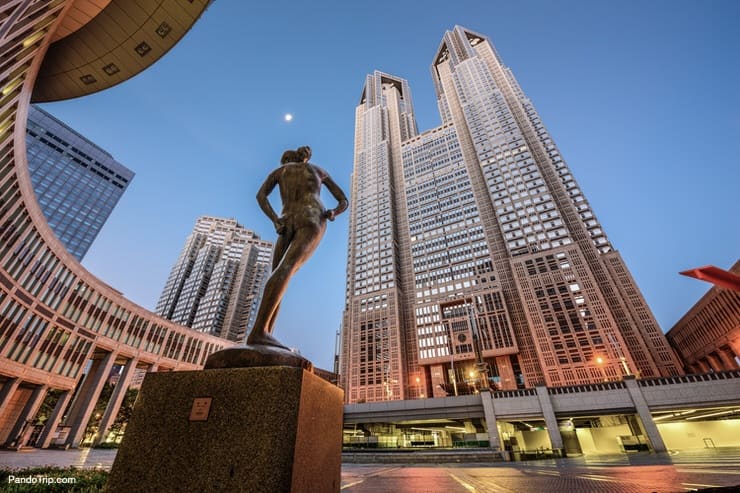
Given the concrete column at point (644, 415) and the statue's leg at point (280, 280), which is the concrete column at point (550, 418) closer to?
the concrete column at point (644, 415)

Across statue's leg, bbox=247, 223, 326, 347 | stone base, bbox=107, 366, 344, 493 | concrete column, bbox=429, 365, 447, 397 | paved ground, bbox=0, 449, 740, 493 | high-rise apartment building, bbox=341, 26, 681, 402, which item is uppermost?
high-rise apartment building, bbox=341, 26, 681, 402

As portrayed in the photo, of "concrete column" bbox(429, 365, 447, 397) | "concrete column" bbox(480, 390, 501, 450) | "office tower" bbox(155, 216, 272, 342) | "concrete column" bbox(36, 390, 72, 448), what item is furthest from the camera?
"office tower" bbox(155, 216, 272, 342)

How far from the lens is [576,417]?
24.1m

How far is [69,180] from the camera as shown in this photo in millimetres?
69750

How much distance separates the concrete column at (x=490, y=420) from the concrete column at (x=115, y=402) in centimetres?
3711

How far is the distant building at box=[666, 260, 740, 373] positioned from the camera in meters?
37.9

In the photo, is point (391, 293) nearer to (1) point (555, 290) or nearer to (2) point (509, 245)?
(2) point (509, 245)

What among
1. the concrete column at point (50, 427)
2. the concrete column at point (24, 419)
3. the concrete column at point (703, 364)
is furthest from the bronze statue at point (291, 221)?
the concrete column at point (703, 364)

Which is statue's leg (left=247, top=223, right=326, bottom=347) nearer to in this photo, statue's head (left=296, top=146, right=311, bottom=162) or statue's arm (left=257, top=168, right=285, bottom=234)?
statue's arm (left=257, top=168, right=285, bottom=234)

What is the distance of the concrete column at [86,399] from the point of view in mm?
27733

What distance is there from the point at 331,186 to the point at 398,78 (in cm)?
14945

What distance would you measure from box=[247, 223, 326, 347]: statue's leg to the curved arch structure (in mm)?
19618

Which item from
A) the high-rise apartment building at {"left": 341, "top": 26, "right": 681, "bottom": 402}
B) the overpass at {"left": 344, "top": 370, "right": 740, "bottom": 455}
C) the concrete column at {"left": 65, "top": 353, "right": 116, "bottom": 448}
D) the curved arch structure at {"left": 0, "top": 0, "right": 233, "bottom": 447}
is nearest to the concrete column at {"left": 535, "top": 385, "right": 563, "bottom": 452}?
the overpass at {"left": 344, "top": 370, "right": 740, "bottom": 455}

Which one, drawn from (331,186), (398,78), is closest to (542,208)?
(331,186)
